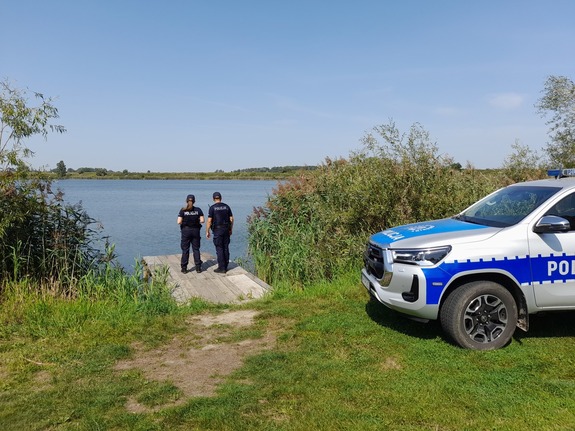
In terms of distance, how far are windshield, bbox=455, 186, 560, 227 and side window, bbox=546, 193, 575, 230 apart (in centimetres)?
14

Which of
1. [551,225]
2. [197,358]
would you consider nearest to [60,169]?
[197,358]

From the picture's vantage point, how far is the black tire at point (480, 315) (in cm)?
510

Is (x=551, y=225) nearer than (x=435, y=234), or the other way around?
(x=551, y=225)

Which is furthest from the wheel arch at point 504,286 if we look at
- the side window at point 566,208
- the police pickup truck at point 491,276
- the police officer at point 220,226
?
the police officer at point 220,226

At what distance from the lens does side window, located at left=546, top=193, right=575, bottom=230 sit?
5351 mm

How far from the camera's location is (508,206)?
5.98 meters

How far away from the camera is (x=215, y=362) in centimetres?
514

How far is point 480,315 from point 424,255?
932 mm

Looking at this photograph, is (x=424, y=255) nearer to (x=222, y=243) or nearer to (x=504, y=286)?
(x=504, y=286)

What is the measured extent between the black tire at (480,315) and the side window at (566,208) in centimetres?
117

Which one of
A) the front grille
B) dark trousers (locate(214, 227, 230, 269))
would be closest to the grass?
the front grille

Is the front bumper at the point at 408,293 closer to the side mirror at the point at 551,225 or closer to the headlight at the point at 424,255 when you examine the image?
the headlight at the point at 424,255

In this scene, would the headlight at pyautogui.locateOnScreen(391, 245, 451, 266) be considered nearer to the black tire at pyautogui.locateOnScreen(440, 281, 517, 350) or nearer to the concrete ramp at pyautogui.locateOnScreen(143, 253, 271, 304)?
the black tire at pyautogui.locateOnScreen(440, 281, 517, 350)

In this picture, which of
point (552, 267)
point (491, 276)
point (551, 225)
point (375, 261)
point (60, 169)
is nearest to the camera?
point (551, 225)
